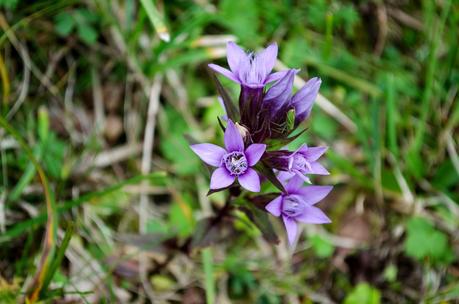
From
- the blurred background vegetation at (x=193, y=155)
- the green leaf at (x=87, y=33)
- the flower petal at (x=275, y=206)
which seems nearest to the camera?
the flower petal at (x=275, y=206)

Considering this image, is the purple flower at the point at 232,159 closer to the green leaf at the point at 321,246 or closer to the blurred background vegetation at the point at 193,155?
the blurred background vegetation at the point at 193,155

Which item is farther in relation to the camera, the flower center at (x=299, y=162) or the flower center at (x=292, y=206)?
the flower center at (x=292, y=206)

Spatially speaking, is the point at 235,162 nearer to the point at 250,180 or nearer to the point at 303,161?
the point at 250,180

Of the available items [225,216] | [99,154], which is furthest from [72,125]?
[225,216]

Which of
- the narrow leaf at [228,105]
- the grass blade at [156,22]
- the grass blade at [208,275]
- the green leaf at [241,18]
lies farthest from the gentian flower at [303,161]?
the green leaf at [241,18]

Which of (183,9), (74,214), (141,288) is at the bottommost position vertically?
(141,288)

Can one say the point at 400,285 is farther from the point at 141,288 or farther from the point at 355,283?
the point at 141,288
